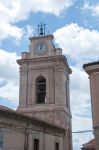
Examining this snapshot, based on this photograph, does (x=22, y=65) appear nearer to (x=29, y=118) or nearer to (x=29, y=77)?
(x=29, y=77)

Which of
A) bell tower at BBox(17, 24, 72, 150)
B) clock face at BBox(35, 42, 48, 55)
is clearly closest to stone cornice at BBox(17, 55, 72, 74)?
bell tower at BBox(17, 24, 72, 150)

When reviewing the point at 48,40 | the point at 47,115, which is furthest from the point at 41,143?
the point at 48,40

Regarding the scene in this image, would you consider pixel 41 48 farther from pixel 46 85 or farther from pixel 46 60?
pixel 46 85

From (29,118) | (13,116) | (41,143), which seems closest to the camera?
(13,116)

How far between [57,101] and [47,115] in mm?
1632

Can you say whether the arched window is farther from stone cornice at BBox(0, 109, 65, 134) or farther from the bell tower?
stone cornice at BBox(0, 109, 65, 134)

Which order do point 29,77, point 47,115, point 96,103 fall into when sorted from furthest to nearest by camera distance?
point 29,77 → point 47,115 → point 96,103

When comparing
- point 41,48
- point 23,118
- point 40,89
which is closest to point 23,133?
point 23,118

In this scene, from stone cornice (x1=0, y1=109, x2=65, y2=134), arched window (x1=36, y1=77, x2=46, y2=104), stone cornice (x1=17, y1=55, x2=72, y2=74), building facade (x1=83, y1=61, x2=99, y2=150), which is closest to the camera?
building facade (x1=83, y1=61, x2=99, y2=150)

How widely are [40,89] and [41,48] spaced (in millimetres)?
4297

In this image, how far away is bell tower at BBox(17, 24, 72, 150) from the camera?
1302 inches

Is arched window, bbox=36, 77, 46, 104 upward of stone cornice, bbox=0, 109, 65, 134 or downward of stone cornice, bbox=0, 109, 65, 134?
upward

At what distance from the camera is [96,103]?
16.1m

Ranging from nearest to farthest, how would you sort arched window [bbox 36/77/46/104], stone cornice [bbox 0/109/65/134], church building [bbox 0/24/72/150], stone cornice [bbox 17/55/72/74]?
stone cornice [bbox 0/109/65/134], church building [bbox 0/24/72/150], stone cornice [bbox 17/55/72/74], arched window [bbox 36/77/46/104]
